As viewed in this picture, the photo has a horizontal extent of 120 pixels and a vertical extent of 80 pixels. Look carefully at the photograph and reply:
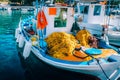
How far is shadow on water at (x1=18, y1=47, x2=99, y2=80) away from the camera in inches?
568

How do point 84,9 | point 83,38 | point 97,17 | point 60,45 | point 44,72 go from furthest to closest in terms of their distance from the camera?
point 84,9, point 97,17, point 83,38, point 44,72, point 60,45

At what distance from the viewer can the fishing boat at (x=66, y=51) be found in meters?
13.1

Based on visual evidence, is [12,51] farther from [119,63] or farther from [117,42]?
[119,63]

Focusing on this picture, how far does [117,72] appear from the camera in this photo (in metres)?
12.8

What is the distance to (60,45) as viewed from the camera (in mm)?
15375

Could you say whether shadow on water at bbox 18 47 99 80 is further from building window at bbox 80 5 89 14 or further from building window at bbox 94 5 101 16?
building window at bbox 94 5 101 16

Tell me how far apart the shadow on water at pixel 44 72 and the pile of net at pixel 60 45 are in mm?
1041

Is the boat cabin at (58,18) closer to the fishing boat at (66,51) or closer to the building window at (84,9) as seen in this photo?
the fishing boat at (66,51)

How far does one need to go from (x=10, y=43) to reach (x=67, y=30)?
9.47 meters

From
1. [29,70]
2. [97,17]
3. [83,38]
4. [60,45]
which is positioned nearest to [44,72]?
[29,70]

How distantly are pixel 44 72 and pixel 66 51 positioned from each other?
2.51 meters

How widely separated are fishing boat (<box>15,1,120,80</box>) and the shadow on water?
514 mm

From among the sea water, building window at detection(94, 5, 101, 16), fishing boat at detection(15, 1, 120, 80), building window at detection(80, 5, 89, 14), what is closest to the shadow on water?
the sea water

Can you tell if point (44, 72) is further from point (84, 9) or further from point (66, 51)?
point (84, 9)
